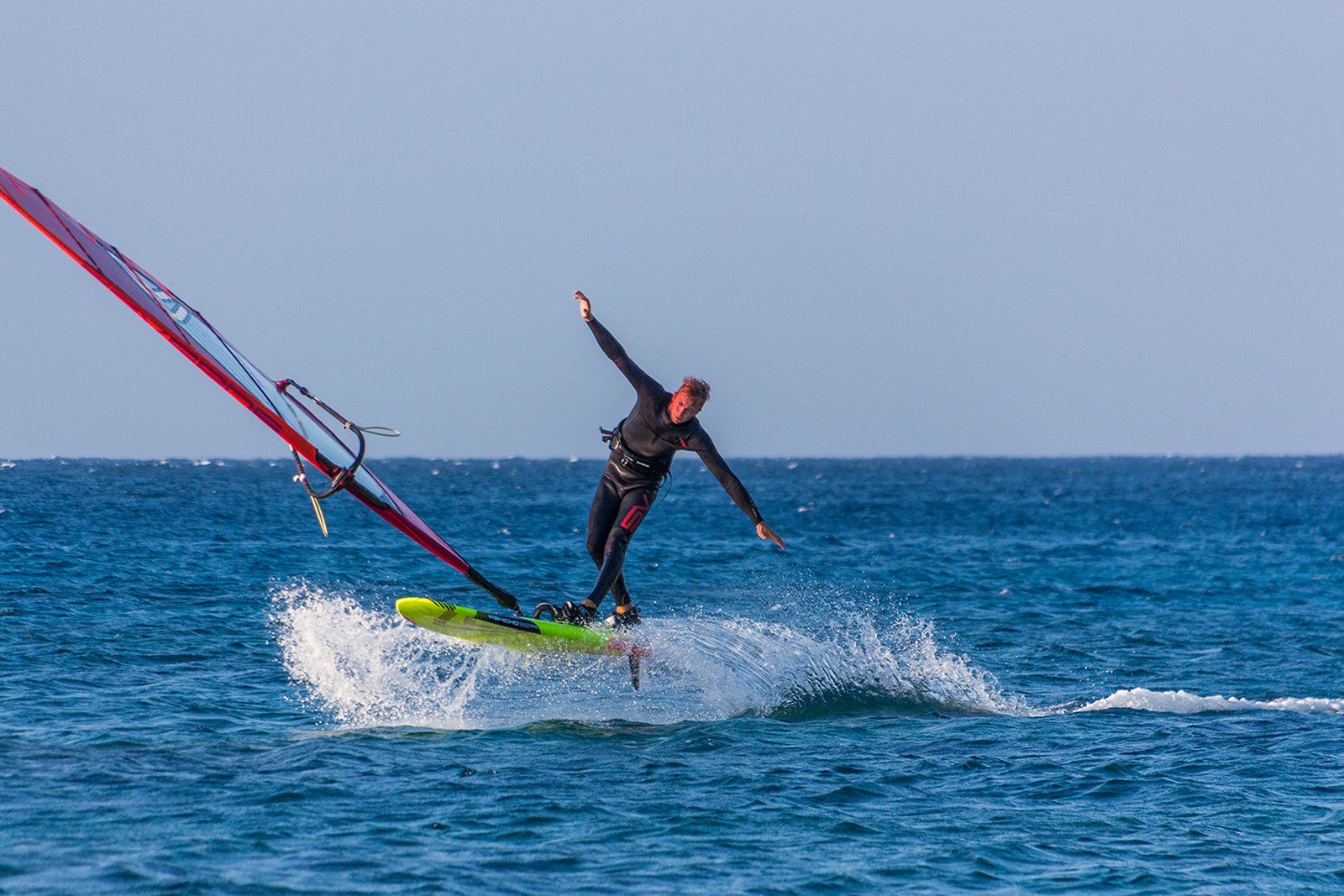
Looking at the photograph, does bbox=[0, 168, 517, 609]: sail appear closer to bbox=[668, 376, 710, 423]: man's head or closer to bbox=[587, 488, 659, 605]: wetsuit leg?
bbox=[587, 488, 659, 605]: wetsuit leg

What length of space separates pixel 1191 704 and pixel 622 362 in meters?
6.66

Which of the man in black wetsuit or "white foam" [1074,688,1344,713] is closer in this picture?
the man in black wetsuit

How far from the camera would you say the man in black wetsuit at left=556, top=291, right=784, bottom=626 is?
32.1ft

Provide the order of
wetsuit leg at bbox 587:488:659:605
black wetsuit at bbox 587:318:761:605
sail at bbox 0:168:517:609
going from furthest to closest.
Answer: wetsuit leg at bbox 587:488:659:605, black wetsuit at bbox 587:318:761:605, sail at bbox 0:168:517:609

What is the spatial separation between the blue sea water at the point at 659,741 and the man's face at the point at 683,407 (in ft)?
7.50

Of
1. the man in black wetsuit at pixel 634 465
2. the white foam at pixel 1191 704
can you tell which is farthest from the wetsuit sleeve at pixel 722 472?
the white foam at pixel 1191 704

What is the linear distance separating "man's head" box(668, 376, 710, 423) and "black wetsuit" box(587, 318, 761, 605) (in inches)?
4.3

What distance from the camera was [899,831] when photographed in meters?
8.33

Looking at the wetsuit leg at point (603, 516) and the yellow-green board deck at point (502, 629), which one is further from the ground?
the wetsuit leg at point (603, 516)

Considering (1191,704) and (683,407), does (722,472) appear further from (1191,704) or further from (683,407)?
(1191,704)

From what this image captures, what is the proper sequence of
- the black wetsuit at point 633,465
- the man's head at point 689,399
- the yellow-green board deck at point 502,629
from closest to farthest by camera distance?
the yellow-green board deck at point 502,629 → the man's head at point 689,399 → the black wetsuit at point 633,465

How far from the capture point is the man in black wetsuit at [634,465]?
9773mm

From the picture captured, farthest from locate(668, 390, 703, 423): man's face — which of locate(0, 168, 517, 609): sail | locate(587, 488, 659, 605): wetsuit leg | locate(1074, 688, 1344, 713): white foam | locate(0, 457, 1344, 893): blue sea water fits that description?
locate(1074, 688, 1344, 713): white foam

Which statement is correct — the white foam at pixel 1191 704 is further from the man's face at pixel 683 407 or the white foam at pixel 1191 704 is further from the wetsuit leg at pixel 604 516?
the man's face at pixel 683 407
